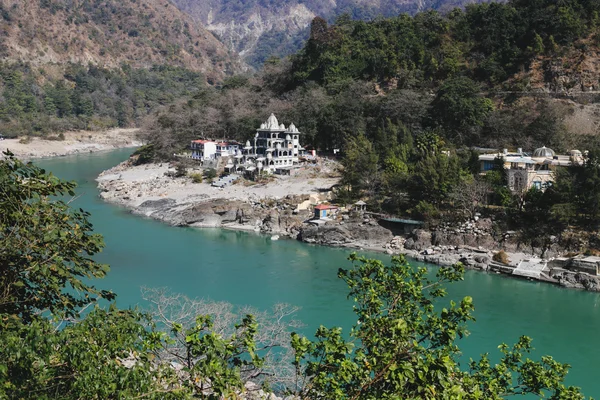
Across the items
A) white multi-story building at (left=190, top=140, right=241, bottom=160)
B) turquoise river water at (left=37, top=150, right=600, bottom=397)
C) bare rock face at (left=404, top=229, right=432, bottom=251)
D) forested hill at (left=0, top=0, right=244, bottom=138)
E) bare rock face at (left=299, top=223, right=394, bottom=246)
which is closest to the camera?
turquoise river water at (left=37, top=150, right=600, bottom=397)

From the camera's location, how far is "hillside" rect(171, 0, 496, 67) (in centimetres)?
12675

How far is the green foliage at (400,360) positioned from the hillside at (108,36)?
73901mm

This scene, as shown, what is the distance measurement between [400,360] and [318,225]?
16320 mm

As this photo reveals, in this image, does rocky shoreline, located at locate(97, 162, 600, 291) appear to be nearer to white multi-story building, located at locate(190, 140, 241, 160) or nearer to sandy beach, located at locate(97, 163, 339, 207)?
sandy beach, located at locate(97, 163, 339, 207)

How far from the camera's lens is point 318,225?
20719 millimetres

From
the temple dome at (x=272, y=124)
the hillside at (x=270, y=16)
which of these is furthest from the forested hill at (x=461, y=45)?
the hillside at (x=270, y=16)

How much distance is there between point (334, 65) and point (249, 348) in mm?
32994

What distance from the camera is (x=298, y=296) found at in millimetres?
15164

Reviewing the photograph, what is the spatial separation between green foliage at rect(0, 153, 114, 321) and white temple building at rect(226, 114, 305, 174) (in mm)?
22727

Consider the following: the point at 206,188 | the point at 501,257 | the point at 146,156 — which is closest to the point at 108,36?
the point at 146,156

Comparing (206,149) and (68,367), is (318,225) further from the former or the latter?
(68,367)

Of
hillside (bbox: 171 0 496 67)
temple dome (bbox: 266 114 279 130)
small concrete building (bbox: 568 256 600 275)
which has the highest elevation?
hillside (bbox: 171 0 496 67)

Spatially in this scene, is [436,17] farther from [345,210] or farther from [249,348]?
[249,348]

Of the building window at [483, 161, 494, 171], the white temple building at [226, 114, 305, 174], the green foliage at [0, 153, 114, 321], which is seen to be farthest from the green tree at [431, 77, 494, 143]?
the green foliage at [0, 153, 114, 321]
